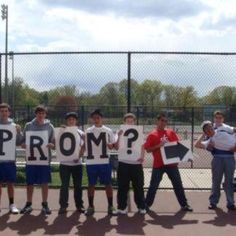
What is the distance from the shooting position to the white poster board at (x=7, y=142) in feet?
32.3

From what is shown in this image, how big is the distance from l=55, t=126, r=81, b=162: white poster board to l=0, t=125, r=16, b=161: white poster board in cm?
81

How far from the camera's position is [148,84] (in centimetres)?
1292

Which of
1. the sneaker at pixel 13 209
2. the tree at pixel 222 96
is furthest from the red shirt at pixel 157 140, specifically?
the tree at pixel 222 96

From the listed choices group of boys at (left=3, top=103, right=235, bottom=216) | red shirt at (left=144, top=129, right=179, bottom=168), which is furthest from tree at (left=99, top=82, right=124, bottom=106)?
group of boys at (left=3, top=103, right=235, bottom=216)

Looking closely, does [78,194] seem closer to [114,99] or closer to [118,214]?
[118,214]

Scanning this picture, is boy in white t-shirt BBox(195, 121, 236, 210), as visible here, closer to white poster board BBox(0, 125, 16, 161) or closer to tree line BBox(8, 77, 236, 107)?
tree line BBox(8, 77, 236, 107)

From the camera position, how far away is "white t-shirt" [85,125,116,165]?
9.80 meters

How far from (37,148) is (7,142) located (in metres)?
0.61

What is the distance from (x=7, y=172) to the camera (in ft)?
32.2

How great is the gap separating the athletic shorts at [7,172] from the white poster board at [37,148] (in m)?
0.33

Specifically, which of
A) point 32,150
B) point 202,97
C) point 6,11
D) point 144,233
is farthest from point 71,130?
point 6,11

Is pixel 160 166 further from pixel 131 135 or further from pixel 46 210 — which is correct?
pixel 46 210

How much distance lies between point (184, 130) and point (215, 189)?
5867 millimetres

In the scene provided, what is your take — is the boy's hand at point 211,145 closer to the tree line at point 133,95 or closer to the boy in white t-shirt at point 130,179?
the boy in white t-shirt at point 130,179
